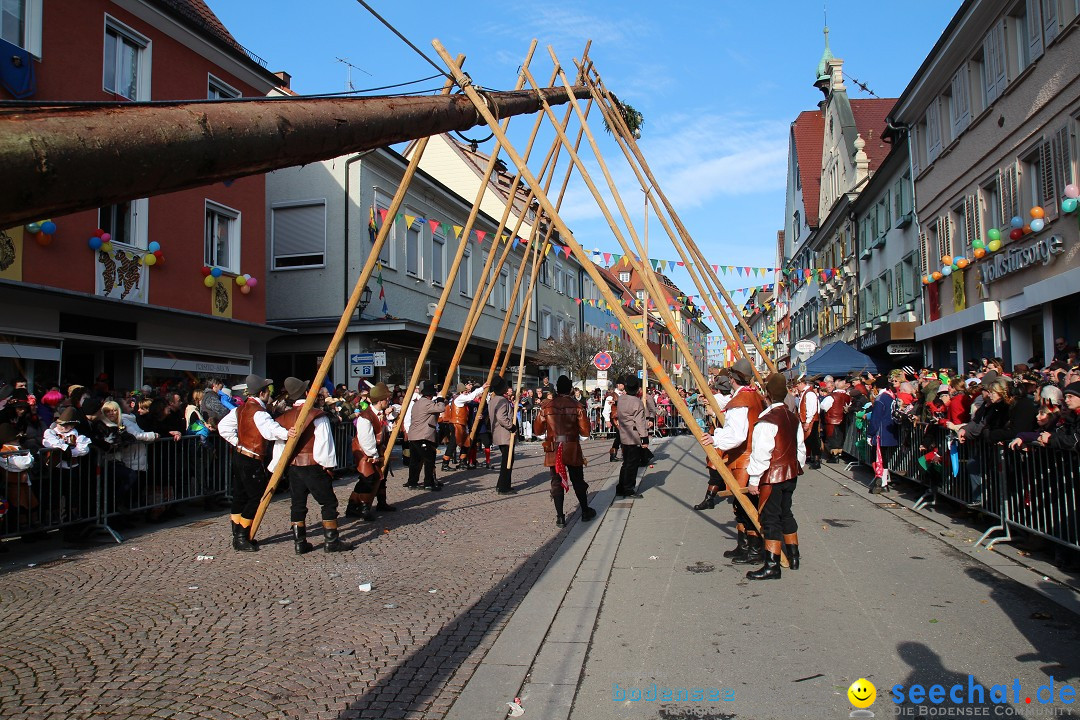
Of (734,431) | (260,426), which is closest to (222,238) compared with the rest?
(260,426)

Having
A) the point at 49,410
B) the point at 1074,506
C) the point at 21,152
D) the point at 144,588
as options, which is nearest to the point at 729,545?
the point at 1074,506

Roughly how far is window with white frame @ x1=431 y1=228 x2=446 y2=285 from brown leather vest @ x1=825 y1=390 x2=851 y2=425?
14.4 metres

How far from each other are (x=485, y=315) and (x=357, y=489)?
21.7 meters

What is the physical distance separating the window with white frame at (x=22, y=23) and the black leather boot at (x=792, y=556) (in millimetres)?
13464

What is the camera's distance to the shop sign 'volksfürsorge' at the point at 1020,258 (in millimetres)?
14609

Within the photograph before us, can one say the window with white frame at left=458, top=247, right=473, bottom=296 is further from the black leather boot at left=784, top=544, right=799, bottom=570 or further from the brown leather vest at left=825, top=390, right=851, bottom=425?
the black leather boot at left=784, top=544, right=799, bottom=570

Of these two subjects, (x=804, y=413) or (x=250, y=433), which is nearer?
(x=250, y=433)

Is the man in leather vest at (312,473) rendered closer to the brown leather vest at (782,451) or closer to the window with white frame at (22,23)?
the brown leather vest at (782,451)

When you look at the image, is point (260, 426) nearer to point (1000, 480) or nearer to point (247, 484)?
point (247, 484)

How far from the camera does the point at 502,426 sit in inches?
546

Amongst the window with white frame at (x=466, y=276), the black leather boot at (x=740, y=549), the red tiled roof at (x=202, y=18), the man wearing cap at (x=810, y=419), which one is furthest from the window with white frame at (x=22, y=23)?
the window with white frame at (x=466, y=276)

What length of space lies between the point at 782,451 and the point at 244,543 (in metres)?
5.45

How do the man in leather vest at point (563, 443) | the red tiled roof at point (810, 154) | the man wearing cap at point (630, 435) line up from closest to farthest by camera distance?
1. the man in leather vest at point (563, 443)
2. the man wearing cap at point (630, 435)
3. the red tiled roof at point (810, 154)

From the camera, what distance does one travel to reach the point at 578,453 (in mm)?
9461
